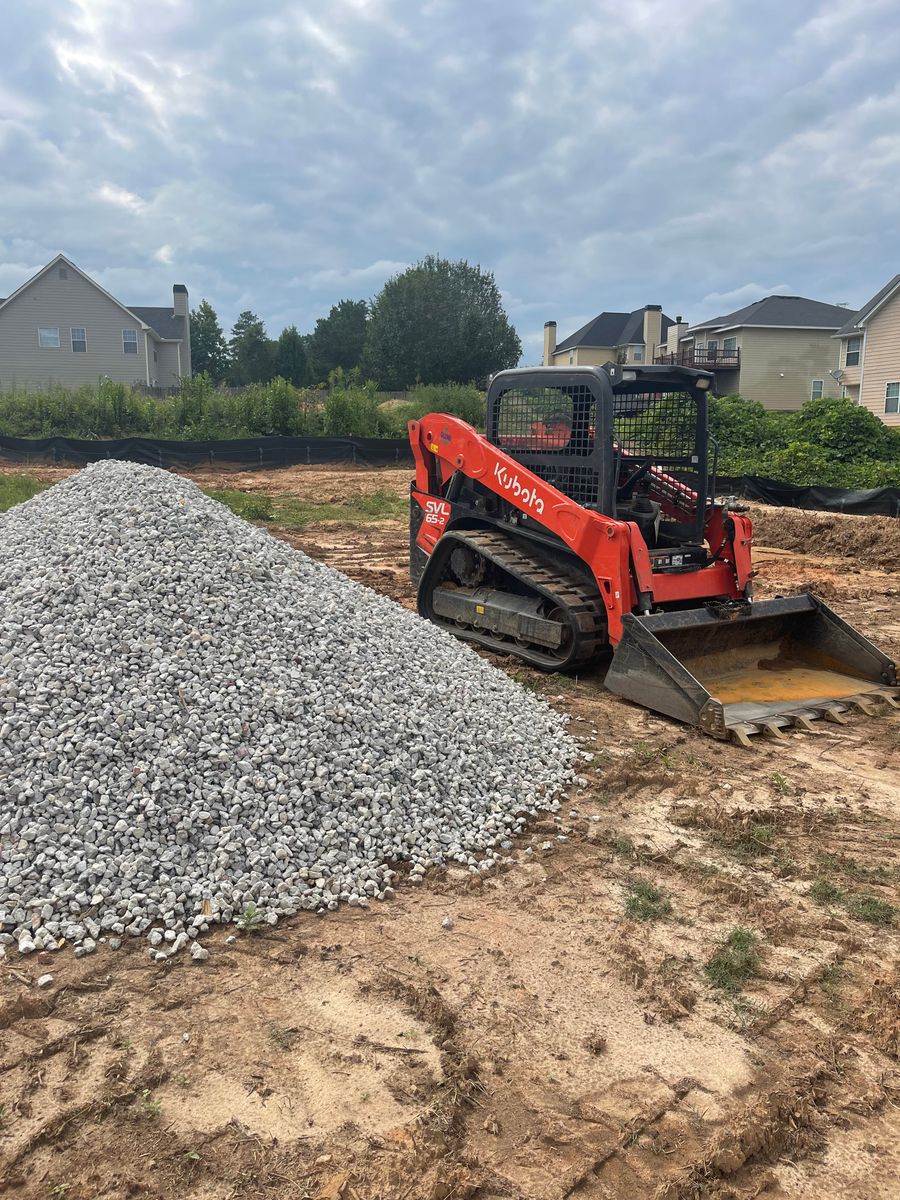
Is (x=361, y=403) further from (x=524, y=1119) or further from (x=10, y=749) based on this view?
(x=524, y=1119)

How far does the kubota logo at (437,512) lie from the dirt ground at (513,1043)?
14.5ft

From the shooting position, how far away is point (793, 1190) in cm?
254

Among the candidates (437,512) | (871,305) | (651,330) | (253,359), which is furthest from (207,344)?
(437,512)

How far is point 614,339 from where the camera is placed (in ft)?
165

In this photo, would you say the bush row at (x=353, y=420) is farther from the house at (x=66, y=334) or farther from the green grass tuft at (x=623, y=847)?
the green grass tuft at (x=623, y=847)

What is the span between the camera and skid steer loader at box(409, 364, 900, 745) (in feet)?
21.6

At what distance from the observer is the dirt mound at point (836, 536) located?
14.0 metres

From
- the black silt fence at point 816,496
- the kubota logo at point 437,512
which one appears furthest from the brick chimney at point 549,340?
the kubota logo at point 437,512

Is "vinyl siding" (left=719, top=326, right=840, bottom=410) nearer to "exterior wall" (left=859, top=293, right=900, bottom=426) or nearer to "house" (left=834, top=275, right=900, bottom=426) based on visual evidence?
"house" (left=834, top=275, right=900, bottom=426)

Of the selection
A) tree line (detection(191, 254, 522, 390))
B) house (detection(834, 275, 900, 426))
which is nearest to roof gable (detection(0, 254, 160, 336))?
tree line (detection(191, 254, 522, 390))

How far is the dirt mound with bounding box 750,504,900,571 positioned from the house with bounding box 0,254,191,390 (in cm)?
2981

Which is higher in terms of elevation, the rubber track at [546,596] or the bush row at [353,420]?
the bush row at [353,420]

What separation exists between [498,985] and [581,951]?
1.43 feet

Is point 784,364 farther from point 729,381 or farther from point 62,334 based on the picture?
point 62,334
